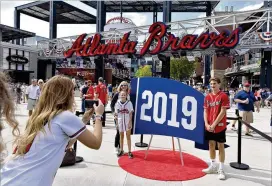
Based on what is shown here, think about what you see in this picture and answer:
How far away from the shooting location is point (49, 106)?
181cm

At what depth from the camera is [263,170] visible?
16.5 feet

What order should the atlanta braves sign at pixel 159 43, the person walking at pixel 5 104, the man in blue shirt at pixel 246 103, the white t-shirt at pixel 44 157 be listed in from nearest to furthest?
the person walking at pixel 5 104
the white t-shirt at pixel 44 157
the man in blue shirt at pixel 246 103
the atlanta braves sign at pixel 159 43

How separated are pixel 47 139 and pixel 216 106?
3.60 metres

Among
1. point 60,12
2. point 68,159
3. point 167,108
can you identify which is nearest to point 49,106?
point 68,159

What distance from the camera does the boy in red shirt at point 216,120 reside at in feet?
14.9

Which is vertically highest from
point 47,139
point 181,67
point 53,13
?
point 53,13

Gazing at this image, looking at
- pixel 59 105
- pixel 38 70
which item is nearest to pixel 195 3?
pixel 38 70

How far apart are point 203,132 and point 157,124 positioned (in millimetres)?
957

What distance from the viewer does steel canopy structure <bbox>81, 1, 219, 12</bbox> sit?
1580 inches

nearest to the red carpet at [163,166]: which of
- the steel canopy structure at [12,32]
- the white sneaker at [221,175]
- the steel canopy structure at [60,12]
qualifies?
the white sneaker at [221,175]

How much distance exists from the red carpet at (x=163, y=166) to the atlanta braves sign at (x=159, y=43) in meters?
17.5

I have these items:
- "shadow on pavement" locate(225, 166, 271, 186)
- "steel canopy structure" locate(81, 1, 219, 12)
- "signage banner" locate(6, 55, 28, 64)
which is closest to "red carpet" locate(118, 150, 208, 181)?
"shadow on pavement" locate(225, 166, 271, 186)

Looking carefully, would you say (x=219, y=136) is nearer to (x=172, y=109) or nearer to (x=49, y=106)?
(x=172, y=109)

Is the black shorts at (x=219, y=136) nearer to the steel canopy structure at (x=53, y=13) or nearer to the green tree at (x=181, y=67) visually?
the steel canopy structure at (x=53, y=13)
